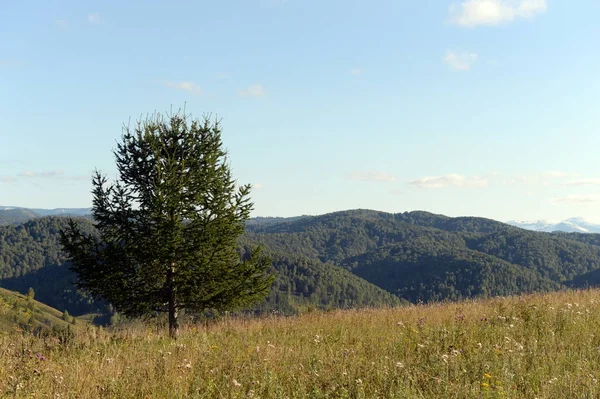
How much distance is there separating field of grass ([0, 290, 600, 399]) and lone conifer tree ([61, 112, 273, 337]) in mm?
5978

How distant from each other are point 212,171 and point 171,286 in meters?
4.29

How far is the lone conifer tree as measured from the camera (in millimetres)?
14836

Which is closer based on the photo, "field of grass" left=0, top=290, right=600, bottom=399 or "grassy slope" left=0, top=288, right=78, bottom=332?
"field of grass" left=0, top=290, right=600, bottom=399

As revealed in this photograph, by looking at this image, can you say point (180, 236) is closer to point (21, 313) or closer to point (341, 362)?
point (341, 362)

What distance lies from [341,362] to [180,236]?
946 cm

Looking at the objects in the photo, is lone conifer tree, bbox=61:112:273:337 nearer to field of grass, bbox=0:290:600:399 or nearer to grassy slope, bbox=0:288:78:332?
field of grass, bbox=0:290:600:399

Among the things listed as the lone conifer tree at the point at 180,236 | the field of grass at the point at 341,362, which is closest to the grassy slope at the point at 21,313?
the lone conifer tree at the point at 180,236

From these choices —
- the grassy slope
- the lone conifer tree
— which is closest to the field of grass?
the lone conifer tree

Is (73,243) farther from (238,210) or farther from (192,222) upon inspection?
(238,210)

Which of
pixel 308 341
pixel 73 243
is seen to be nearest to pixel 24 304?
pixel 73 243

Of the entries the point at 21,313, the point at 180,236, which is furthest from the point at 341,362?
the point at 21,313

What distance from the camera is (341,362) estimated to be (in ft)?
19.7

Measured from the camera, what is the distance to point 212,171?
15594mm

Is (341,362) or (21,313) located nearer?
(341,362)
